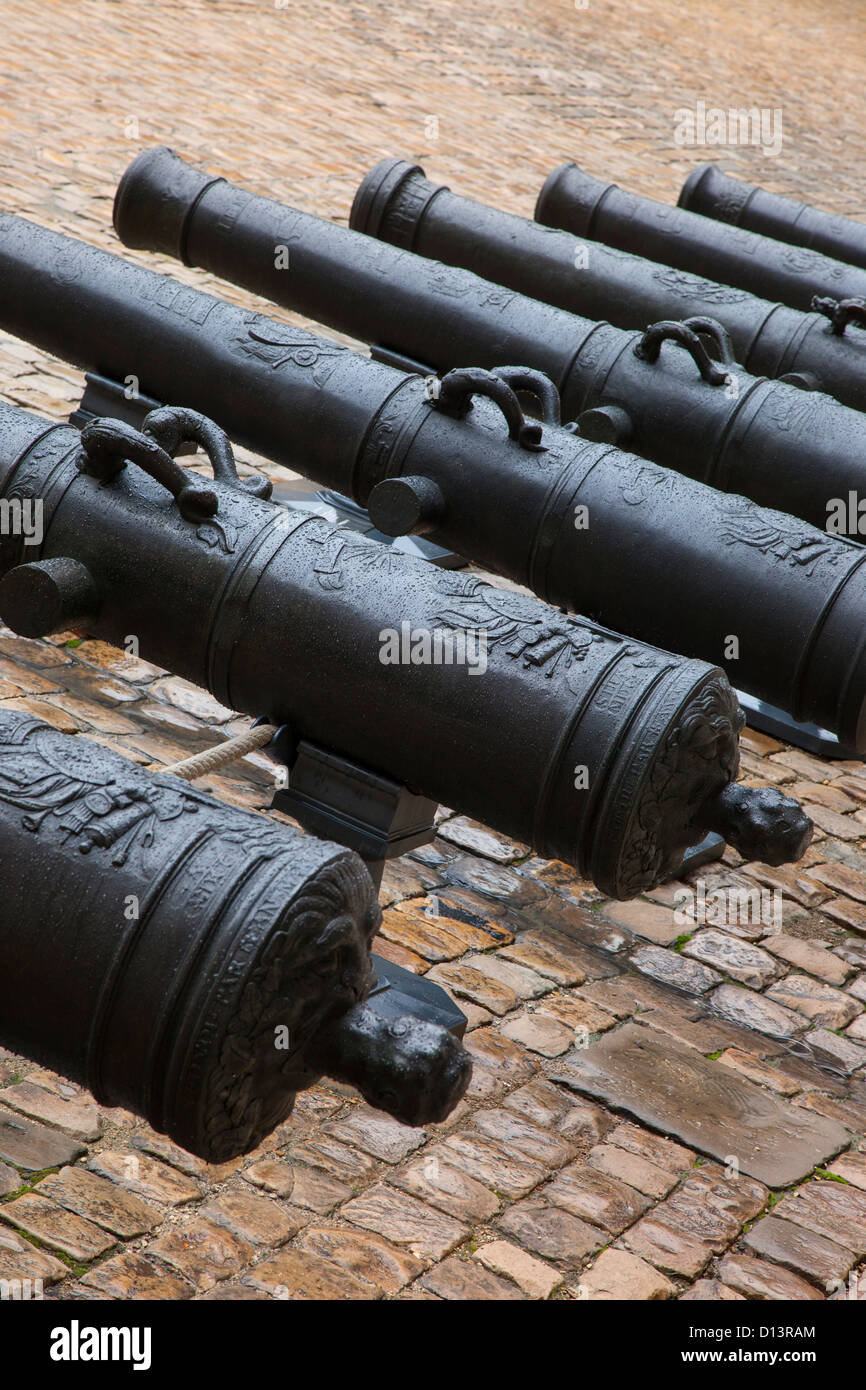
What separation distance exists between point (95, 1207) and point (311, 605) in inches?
51.7

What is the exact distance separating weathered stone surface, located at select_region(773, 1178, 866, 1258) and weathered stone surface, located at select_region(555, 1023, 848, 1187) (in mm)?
55

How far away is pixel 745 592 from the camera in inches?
159

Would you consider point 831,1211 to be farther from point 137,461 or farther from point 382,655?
point 137,461

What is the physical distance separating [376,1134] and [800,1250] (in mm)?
964

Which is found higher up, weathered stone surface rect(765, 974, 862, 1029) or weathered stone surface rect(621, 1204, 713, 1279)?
weathered stone surface rect(621, 1204, 713, 1279)

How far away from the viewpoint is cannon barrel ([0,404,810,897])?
3.35m

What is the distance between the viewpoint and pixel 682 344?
4.91 m

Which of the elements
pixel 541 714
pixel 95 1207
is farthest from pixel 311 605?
pixel 95 1207

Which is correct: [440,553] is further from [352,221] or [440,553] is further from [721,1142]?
[721,1142]

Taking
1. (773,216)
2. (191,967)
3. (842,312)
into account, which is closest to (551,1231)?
(191,967)

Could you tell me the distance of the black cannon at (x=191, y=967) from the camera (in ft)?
7.98

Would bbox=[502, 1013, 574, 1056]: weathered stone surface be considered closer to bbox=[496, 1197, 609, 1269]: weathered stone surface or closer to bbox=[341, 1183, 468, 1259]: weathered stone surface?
bbox=[496, 1197, 609, 1269]: weathered stone surface

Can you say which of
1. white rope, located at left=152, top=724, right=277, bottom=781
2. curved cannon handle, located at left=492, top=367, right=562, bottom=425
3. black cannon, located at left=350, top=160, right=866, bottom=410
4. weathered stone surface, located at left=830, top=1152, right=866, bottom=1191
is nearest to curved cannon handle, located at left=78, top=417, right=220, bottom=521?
white rope, located at left=152, top=724, right=277, bottom=781

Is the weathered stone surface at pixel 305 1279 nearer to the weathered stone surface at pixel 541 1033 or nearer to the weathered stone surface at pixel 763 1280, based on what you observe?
the weathered stone surface at pixel 763 1280
